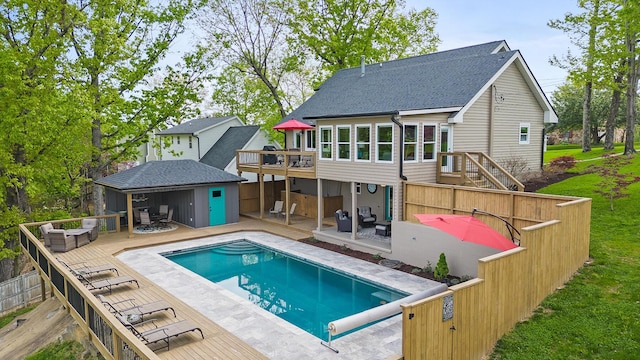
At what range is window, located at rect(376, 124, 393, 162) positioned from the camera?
14703mm

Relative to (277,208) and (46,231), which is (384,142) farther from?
(46,231)

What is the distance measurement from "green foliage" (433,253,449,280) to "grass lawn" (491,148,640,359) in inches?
130

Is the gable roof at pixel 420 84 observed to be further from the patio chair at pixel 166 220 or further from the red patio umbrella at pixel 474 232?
the patio chair at pixel 166 220

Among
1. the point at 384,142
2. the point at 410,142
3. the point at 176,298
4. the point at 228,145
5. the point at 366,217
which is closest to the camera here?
the point at 176,298

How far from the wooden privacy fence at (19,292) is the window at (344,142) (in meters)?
13.2

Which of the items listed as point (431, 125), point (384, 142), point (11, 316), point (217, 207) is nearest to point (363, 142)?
point (384, 142)

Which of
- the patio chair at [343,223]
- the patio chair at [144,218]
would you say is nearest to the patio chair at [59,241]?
the patio chair at [144,218]

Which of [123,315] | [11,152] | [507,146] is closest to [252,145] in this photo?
[11,152]

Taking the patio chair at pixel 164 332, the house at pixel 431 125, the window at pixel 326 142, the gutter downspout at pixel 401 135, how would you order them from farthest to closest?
the window at pixel 326 142 < the house at pixel 431 125 < the gutter downspout at pixel 401 135 < the patio chair at pixel 164 332

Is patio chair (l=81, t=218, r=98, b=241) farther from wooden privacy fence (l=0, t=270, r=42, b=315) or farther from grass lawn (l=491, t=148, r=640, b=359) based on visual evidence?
grass lawn (l=491, t=148, r=640, b=359)

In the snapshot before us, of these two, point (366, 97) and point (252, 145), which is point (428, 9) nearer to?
point (252, 145)

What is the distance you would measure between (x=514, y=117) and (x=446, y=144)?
461 cm

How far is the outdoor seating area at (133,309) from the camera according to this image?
8.58 m

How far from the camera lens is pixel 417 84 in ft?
58.3
